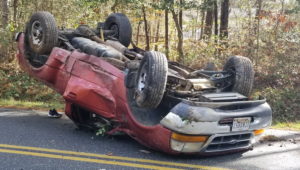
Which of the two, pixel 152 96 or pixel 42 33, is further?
pixel 42 33

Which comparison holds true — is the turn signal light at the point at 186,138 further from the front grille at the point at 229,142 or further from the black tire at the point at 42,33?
the black tire at the point at 42,33

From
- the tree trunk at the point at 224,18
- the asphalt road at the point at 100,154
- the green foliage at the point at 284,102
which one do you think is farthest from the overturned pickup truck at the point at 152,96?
the tree trunk at the point at 224,18

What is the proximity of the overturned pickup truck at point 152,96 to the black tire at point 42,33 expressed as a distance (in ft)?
0.06

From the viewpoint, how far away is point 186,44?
1473 centimetres

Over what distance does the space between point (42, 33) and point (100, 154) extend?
9.49ft

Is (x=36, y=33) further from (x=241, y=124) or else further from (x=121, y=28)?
(x=241, y=124)

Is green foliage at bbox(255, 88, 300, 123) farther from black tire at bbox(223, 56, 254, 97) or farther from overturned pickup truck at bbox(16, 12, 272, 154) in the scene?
overturned pickup truck at bbox(16, 12, 272, 154)

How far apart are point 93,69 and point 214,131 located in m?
2.06

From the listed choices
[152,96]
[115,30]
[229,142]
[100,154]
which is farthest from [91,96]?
[115,30]

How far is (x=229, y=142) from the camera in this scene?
5.06m

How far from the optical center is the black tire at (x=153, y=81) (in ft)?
16.3

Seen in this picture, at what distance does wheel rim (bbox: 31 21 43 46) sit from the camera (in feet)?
23.8

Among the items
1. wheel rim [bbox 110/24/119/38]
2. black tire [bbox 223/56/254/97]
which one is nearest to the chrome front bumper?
black tire [bbox 223/56/254/97]

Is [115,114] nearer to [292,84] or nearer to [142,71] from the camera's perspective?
[142,71]
